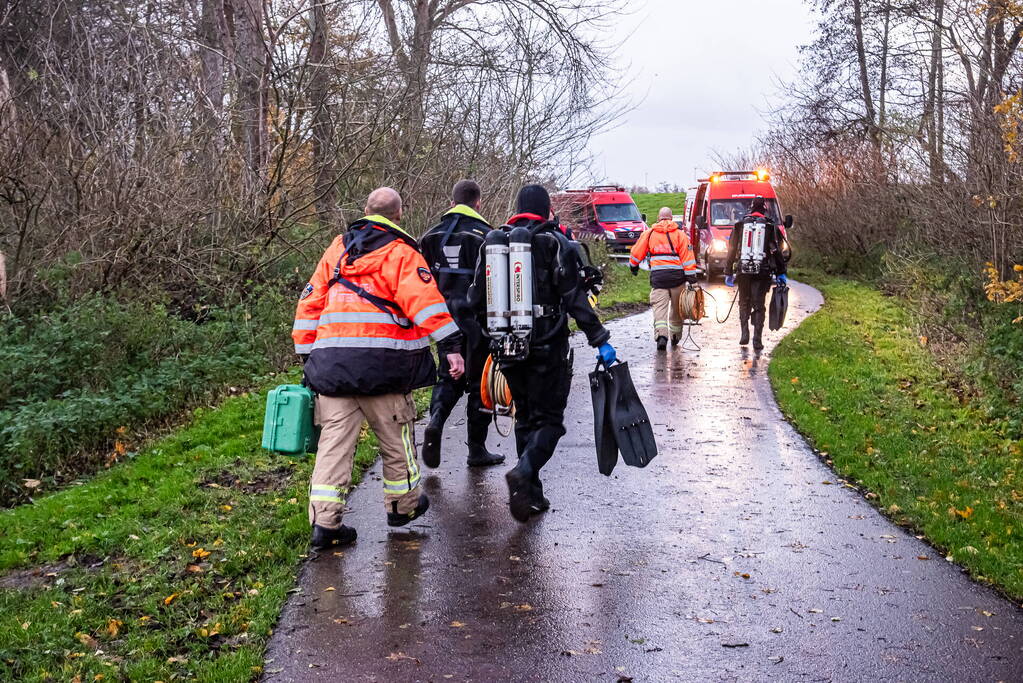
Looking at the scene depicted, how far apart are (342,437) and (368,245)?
1.08 metres

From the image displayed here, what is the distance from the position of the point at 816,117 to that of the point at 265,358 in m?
23.5

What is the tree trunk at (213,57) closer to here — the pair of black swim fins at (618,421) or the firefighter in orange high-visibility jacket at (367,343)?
the firefighter in orange high-visibility jacket at (367,343)

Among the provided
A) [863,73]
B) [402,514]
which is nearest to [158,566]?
[402,514]

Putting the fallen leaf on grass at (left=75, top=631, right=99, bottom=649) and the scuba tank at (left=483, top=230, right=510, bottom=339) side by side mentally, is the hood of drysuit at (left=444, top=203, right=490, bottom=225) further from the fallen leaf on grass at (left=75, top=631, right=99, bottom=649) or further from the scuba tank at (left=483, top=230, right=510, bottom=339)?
the fallen leaf on grass at (left=75, top=631, right=99, bottom=649)

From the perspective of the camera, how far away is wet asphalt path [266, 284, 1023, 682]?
421 centimetres

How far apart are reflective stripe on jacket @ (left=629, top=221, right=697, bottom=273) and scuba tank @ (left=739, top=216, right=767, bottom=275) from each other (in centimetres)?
64

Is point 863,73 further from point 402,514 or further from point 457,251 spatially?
point 402,514

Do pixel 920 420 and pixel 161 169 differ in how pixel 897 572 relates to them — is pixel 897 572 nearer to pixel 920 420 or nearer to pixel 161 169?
pixel 920 420

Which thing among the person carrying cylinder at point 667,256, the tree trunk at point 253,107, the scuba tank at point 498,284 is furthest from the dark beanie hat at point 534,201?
the tree trunk at point 253,107

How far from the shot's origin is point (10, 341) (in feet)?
34.5

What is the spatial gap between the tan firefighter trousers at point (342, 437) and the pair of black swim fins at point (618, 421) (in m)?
1.12

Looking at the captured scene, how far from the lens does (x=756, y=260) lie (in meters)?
12.7

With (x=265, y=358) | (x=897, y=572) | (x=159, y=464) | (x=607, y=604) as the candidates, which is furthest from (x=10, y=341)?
(x=897, y=572)

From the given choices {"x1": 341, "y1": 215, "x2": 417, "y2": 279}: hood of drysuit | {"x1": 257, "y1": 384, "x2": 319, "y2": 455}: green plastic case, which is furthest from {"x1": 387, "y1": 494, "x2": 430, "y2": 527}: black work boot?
{"x1": 341, "y1": 215, "x2": 417, "y2": 279}: hood of drysuit
